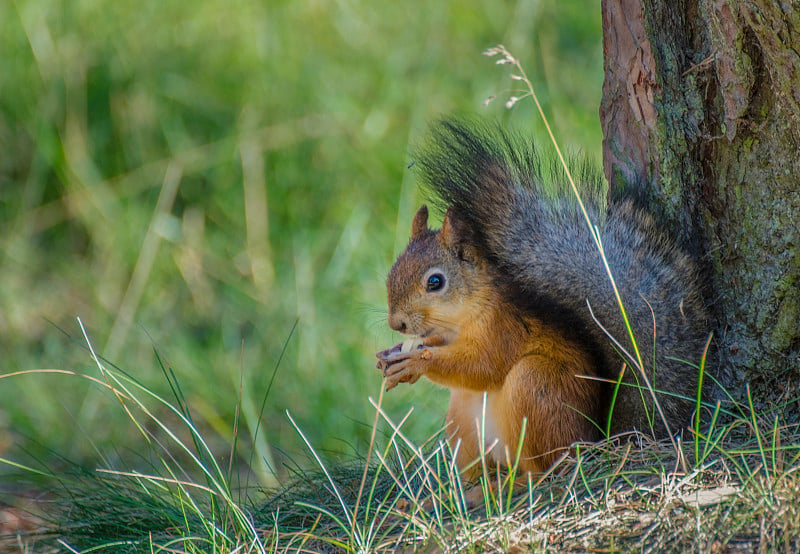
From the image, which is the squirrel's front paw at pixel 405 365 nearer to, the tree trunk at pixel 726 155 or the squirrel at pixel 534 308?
the squirrel at pixel 534 308

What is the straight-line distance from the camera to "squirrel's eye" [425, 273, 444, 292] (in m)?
2.11

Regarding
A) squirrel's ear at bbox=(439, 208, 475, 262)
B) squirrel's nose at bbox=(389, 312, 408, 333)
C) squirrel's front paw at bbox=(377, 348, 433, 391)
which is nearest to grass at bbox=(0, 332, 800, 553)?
squirrel's front paw at bbox=(377, 348, 433, 391)

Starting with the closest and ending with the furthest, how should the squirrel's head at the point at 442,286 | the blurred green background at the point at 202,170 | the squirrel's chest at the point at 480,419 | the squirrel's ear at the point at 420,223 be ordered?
the squirrel's chest at the point at 480,419
the squirrel's head at the point at 442,286
the squirrel's ear at the point at 420,223
the blurred green background at the point at 202,170

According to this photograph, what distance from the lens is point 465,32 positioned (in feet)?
15.4

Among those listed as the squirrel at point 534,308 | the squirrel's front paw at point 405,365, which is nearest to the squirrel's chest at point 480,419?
the squirrel at point 534,308

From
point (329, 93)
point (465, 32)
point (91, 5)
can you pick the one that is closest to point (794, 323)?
point (329, 93)

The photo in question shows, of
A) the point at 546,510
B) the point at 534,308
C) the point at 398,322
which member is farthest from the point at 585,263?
the point at 546,510

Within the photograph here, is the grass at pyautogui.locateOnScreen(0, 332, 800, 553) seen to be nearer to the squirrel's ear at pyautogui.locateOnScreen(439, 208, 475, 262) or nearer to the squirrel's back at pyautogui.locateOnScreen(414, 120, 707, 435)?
the squirrel's back at pyautogui.locateOnScreen(414, 120, 707, 435)

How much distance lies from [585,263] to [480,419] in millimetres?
408

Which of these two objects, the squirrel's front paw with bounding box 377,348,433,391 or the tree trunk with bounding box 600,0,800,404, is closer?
the tree trunk with bounding box 600,0,800,404

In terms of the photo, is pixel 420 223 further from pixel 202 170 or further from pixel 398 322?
pixel 202 170

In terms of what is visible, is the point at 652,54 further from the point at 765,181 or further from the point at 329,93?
the point at 329,93

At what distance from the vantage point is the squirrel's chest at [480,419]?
1.98 metres

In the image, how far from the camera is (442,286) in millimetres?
2113
